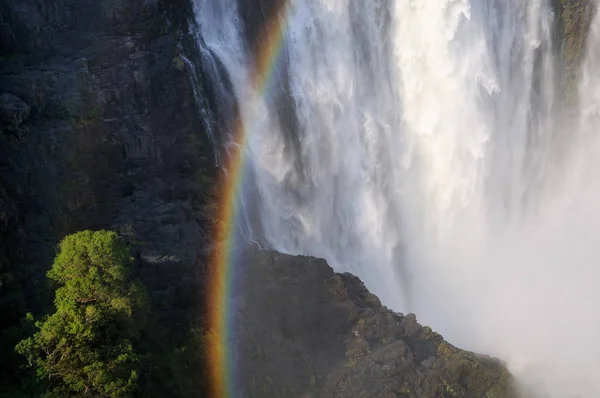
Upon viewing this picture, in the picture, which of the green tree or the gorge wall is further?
the gorge wall

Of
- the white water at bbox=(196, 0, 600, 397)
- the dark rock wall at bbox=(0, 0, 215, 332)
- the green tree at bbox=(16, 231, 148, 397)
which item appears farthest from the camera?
the white water at bbox=(196, 0, 600, 397)

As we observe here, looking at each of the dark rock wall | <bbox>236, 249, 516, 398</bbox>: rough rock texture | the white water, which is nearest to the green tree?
the dark rock wall

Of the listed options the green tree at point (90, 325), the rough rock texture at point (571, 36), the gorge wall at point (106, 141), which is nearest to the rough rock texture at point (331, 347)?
the gorge wall at point (106, 141)

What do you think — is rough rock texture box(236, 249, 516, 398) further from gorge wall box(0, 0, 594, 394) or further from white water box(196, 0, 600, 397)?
white water box(196, 0, 600, 397)

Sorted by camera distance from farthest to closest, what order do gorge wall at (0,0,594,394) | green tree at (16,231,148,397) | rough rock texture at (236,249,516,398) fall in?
rough rock texture at (236,249,516,398), gorge wall at (0,0,594,394), green tree at (16,231,148,397)

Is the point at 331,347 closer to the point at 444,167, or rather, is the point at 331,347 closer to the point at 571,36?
the point at 444,167

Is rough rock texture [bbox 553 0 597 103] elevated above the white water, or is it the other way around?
rough rock texture [bbox 553 0 597 103]

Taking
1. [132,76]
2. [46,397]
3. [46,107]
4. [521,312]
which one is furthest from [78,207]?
[521,312]

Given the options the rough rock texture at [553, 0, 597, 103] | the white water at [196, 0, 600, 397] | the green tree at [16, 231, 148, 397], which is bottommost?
the green tree at [16, 231, 148, 397]

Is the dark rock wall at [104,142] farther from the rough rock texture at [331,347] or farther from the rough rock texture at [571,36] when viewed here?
the rough rock texture at [571,36]
